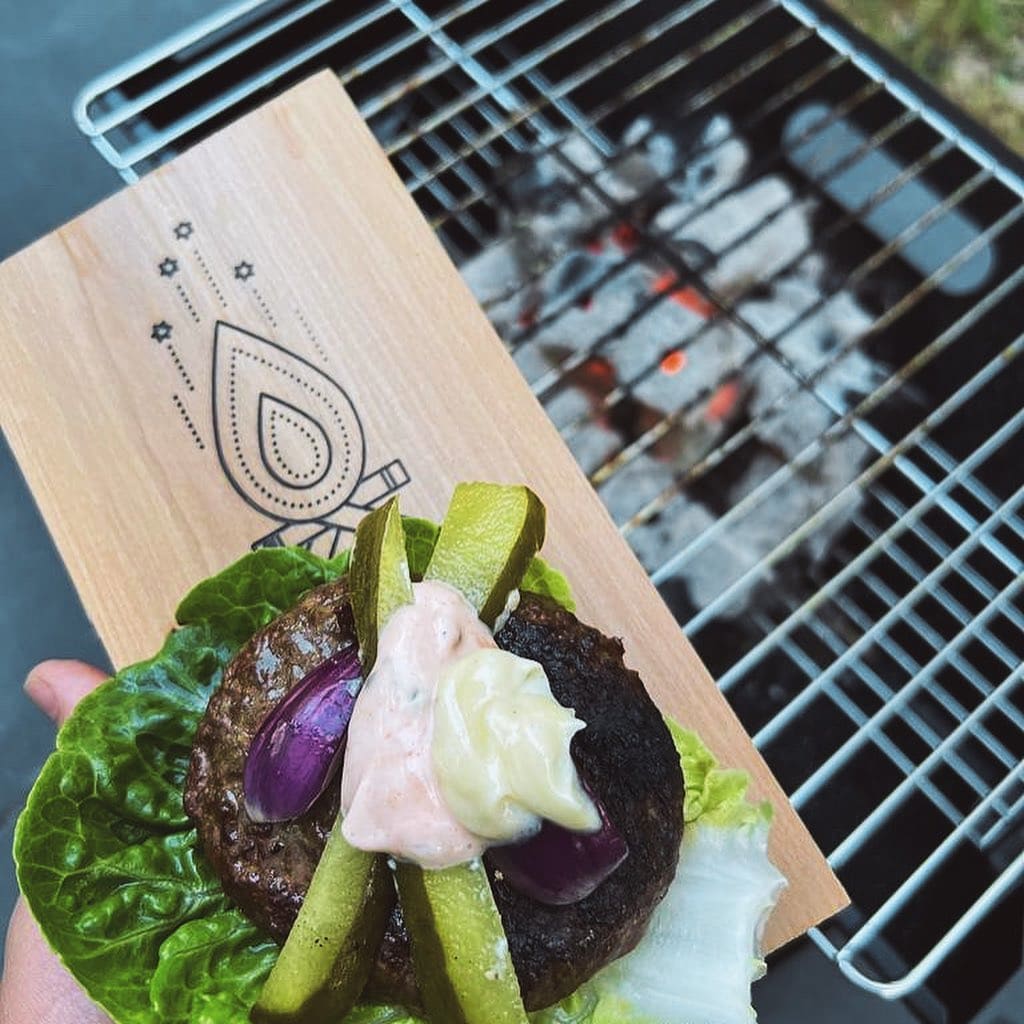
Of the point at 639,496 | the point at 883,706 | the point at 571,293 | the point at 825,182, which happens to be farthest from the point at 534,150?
the point at 883,706

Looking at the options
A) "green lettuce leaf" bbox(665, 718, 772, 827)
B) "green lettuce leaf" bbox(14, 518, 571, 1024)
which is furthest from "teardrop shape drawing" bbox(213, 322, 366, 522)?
"green lettuce leaf" bbox(665, 718, 772, 827)

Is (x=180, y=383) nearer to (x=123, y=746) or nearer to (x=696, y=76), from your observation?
(x=123, y=746)

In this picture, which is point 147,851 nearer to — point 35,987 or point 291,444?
point 35,987

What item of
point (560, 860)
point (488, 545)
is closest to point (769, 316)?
point (488, 545)

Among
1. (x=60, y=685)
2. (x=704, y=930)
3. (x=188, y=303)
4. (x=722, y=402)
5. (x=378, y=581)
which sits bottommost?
(x=704, y=930)

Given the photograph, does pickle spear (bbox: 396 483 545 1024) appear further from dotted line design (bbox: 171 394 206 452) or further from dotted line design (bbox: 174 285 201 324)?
dotted line design (bbox: 174 285 201 324)

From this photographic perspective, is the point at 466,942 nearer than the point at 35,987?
Yes
